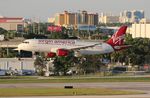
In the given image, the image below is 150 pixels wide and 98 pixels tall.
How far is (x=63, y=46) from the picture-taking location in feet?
342

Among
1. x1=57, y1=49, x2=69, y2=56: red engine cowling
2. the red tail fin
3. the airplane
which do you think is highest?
the red tail fin

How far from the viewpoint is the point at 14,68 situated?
4077 inches

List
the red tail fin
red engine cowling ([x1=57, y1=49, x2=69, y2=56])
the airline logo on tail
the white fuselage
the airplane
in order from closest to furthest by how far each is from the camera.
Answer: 1. red engine cowling ([x1=57, y1=49, x2=69, y2=56])
2. the airplane
3. the white fuselage
4. the airline logo on tail
5. the red tail fin

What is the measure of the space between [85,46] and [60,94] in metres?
55.1

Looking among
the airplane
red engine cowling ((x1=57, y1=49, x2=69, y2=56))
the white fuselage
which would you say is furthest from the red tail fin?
red engine cowling ((x1=57, y1=49, x2=69, y2=56))

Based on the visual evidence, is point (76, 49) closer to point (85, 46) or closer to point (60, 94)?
point (85, 46)

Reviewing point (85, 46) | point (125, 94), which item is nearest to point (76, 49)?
point (85, 46)

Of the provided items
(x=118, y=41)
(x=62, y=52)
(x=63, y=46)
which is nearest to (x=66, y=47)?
(x=63, y=46)

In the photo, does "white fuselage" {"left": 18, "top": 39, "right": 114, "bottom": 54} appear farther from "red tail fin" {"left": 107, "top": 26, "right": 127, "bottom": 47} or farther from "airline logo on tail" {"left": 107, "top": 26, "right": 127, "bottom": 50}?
"red tail fin" {"left": 107, "top": 26, "right": 127, "bottom": 47}

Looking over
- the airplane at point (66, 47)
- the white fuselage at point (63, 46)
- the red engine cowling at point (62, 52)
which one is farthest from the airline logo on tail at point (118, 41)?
the red engine cowling at point (62, 52)

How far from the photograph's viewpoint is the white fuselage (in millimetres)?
103375

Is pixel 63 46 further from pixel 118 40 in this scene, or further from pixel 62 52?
pixel 118 40

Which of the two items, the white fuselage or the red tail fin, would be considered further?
the red tail fin

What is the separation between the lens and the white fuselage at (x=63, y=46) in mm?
103375
